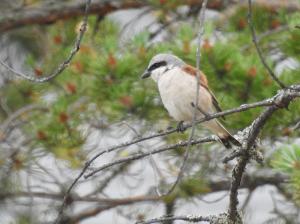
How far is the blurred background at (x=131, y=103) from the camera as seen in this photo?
3842mm

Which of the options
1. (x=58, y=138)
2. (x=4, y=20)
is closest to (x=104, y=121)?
(x=58, y=138)

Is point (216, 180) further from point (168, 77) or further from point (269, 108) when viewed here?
point (269, 108)

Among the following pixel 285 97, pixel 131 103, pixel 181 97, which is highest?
pixel 131 103

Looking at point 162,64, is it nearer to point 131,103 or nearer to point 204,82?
point 204,82

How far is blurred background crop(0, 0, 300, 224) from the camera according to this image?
3842 millimetres

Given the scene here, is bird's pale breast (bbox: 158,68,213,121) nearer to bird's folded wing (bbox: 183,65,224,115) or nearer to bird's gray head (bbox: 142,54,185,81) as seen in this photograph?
bird's folded wing (bbox: 183,65,224,115)

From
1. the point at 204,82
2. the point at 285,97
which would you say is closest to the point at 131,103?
the point at 204,82

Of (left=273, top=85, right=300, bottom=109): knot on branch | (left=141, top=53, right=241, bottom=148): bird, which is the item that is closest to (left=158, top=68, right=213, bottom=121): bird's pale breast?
(left=141, top=53, right=241, bottom=148): bird

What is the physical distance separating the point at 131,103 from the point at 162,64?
0.46 metres

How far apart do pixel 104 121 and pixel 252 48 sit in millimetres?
817

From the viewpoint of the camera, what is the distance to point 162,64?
3506 millimetres

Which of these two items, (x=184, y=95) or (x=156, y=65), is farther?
(x=156, y=65)

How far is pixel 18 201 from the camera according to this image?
4758 millimetres

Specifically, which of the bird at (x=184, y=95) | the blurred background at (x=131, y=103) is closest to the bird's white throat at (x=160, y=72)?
the bird at (x=184, y=95)
